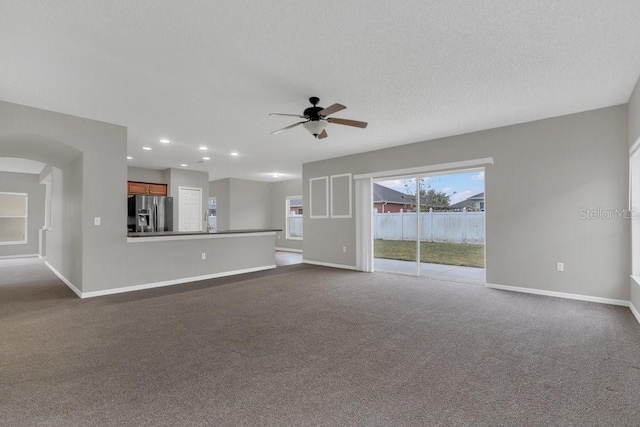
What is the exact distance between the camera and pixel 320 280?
575cm

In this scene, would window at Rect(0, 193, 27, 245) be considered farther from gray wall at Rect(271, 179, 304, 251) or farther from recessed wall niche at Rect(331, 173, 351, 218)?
recessed wall niche at Rect(331, 173, 351, 218)

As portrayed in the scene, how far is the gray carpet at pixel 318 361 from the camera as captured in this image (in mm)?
1844

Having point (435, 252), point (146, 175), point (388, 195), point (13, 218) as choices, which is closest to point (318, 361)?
point (435, 252)

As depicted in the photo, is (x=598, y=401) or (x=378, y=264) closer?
(x=598, y=401)

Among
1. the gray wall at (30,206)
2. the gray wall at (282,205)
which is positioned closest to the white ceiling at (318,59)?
the gray wall at (282,205)

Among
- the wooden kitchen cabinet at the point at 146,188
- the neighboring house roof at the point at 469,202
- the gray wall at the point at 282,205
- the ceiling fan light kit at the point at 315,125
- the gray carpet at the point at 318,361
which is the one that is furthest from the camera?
the gray wall at the point at 282,205

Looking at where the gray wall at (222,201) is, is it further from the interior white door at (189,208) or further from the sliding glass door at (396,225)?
the sliding glass door at (396,225)

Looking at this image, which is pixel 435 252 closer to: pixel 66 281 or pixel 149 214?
pixel 149 214

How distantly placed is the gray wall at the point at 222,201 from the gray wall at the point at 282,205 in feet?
5.93

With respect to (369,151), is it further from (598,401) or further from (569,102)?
(598,401)

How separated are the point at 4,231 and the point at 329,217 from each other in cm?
994

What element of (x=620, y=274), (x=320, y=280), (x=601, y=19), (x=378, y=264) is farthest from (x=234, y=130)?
(x=620, y=274)

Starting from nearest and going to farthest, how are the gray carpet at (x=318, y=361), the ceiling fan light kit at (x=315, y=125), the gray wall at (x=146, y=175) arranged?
the gray carpet at (x=318, y=361) < the ceiling fan light kit at (x=315, y=125) < the gray wall at (x=146, y=175)

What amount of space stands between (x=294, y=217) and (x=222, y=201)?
266 cm
